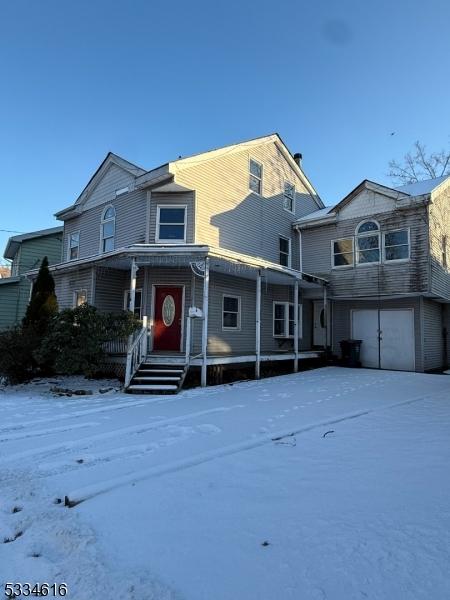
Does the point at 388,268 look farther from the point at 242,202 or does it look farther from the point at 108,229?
the point at 108,229

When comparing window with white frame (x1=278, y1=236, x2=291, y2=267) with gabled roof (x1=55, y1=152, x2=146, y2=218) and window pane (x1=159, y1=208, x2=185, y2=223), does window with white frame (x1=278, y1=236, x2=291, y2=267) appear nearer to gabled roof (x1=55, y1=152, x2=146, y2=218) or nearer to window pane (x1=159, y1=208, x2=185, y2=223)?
window pane (x1=159, y1=208, x2=185, y2=223)

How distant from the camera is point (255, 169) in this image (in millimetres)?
15438

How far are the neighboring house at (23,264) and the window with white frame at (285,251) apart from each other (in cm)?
1224

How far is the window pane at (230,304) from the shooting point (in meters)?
13.5

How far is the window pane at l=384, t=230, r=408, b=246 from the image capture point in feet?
45.7

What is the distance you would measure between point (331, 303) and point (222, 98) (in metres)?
10.1

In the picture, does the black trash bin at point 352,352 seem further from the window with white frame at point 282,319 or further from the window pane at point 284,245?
the window pane at point 284,245

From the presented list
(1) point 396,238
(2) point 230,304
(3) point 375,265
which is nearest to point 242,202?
(2) point 230,304

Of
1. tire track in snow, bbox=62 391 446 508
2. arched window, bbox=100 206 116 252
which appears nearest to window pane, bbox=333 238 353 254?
arched window, bbox=100 206 116 252

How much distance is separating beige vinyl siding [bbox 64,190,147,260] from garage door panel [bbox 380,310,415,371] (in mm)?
9576

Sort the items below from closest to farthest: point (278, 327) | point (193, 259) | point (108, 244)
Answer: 1. point (193, 259)
2. point (108, 244)
3. point (278, 327)

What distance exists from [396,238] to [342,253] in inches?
83.5

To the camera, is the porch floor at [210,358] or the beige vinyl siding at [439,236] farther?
the beige vinyl siding at [439,236]

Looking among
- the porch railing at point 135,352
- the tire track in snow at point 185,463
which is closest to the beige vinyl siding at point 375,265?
the porch railing at point 135,352
